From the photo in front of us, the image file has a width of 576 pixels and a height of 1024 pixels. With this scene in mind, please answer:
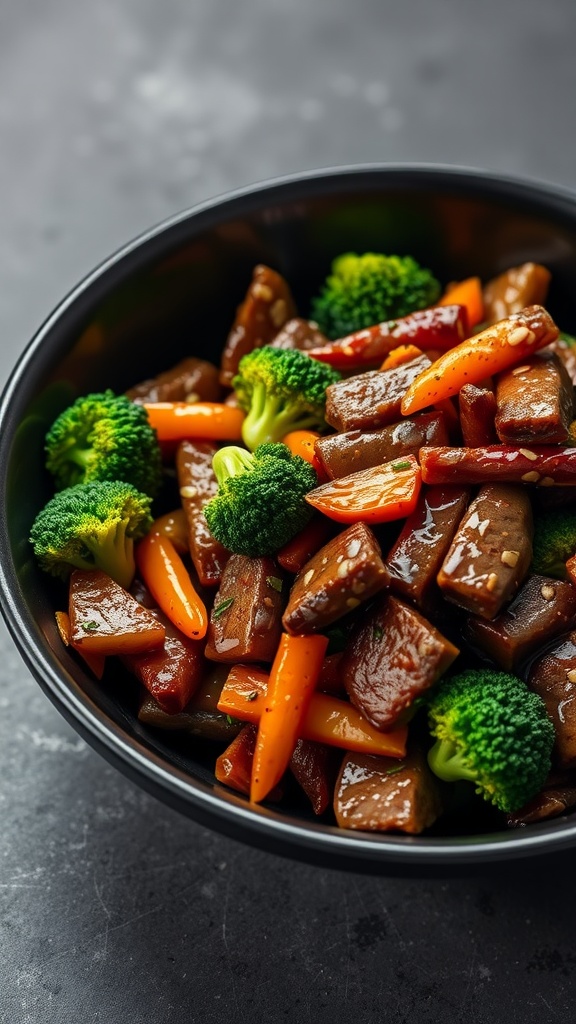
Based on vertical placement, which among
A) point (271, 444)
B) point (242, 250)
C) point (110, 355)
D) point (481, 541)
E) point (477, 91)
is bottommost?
point (481, 541)

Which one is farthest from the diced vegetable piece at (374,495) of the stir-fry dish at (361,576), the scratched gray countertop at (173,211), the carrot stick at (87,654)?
the scratched gray countertop at (173,211)

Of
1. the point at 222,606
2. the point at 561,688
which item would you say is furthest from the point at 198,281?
the point at 561,688

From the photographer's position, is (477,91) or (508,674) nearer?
(508,674)

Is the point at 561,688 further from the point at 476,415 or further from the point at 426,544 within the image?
the point at 476,415

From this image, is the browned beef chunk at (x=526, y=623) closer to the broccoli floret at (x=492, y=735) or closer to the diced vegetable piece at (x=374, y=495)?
the broccoli floret at (x=492, y=735)

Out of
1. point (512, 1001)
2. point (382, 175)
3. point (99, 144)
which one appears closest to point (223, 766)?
point (512, 1001)

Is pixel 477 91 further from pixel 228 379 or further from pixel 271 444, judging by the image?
pixel 271 444

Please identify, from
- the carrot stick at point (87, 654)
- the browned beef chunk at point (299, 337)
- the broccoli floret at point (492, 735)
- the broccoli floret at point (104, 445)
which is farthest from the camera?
the browned beef chunk at point (299, 337)
